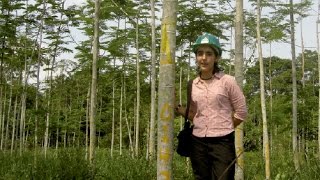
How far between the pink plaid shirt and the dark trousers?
0.05 meters

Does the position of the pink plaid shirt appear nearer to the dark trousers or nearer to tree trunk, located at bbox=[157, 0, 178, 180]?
the dark trousers

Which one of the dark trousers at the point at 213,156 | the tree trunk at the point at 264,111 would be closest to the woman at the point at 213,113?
the dark trousers at the point at 213,156

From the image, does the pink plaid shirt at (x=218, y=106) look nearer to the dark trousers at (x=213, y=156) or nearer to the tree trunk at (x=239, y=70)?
the dark trousers at (x=213, y=156)

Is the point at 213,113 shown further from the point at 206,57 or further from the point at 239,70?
the point at 239,70

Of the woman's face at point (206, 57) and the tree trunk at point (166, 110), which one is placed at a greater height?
the woman's face at point (206, 57)

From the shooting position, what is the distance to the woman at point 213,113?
265 centimetres

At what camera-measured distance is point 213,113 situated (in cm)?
267

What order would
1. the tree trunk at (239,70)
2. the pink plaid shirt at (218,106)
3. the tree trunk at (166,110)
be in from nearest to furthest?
the tree trunk at (166,110) < the pink plaid shirt at (218,106) < the tree trunk at (239,70)

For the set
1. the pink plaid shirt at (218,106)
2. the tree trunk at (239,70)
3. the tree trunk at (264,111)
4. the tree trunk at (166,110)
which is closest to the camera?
the tree trunk at (166,110)

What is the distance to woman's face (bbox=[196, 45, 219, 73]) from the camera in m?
2.68

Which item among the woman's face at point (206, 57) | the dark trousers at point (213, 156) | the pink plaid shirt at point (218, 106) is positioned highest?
the woman's face at point (206, 57)

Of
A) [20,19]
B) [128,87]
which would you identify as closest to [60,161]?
[20,19]

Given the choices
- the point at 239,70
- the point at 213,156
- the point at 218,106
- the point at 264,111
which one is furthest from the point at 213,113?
the point at 264,111

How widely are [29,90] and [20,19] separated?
2.72 m
